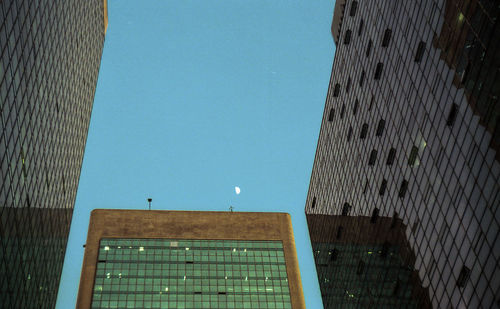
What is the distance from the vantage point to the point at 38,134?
6656 cm

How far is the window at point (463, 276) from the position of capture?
5015 centimetres

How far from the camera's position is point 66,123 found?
8100 cm

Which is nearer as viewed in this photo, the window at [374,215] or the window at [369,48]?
the window at [374,215]

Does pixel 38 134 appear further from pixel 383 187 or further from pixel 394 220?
pixel 394 220

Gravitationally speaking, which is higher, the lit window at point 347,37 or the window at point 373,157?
the lit window at point 347,37

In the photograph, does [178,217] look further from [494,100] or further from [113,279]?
[494,100]

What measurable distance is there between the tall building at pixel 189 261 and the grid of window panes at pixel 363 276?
92.6ft

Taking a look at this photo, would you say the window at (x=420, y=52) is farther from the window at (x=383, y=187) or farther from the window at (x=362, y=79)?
the window at (x=362, y=79)

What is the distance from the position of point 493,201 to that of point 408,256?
1674 centimetres

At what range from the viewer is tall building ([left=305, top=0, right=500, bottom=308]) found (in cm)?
4872

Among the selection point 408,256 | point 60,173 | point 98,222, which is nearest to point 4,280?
point 60,173

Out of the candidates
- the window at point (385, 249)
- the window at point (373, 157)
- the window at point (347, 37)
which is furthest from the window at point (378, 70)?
the window at point (385, 249)

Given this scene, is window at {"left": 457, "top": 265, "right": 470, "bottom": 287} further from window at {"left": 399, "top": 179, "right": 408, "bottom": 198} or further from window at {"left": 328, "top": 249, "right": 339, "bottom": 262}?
window at {"left": 328, "top": 249, "right": 339, "bottom": 262}

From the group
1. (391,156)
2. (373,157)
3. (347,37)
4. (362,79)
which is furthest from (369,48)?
(391,156)
